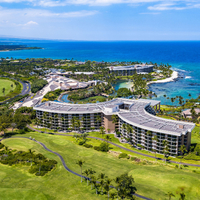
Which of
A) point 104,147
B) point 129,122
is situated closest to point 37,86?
point 129,122

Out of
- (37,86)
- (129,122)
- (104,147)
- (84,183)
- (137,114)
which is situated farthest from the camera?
(37,86)

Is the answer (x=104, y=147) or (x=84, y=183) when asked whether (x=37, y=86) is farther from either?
(x=84, y=183)

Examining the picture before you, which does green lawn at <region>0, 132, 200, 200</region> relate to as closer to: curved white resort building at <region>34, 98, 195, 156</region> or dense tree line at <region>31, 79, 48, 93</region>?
curved white resort building at <region>34, 98, 195, 156</region>

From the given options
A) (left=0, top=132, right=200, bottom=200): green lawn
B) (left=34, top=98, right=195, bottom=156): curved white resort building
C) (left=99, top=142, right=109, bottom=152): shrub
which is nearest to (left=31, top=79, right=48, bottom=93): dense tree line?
(left=34, top=98, right=195, bottom=156): curved white resort building

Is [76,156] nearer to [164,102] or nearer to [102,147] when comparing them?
[102,147]

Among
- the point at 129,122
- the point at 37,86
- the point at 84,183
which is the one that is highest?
the point at 129,122

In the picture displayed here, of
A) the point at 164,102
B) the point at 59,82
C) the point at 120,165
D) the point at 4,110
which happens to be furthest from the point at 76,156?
the point at 59,82
